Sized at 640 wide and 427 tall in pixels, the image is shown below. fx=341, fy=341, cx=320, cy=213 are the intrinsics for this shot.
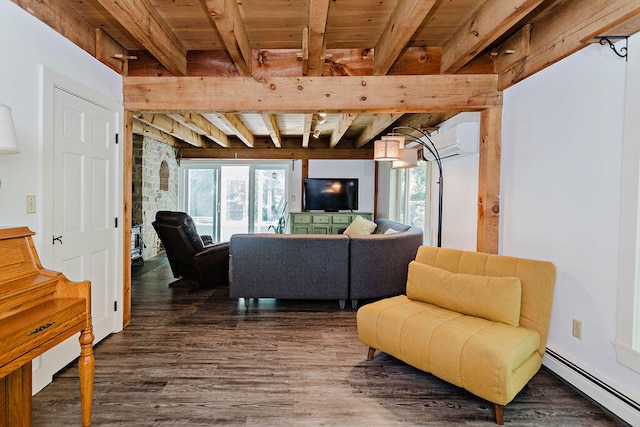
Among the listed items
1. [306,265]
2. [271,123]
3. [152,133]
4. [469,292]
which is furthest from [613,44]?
[152,133]

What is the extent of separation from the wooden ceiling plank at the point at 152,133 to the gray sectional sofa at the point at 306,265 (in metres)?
3.21

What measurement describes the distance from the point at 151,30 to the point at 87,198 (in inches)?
52.2

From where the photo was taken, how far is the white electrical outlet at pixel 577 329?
2.16 metres

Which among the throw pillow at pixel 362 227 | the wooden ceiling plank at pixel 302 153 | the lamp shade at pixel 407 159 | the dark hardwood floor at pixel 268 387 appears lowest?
the dark hardwood floor at pixel 268 387

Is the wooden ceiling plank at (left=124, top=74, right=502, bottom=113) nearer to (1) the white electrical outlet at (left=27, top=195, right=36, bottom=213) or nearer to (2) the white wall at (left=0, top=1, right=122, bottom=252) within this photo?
(2) the white wall at (left=0, top=1, right=122, bottom=252)

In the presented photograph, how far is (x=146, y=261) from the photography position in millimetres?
6102

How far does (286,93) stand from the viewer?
3.02m

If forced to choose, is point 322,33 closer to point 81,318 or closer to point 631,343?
point 81,318

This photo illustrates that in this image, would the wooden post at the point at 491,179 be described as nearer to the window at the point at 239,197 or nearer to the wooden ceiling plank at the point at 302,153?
the wooden ceiling plank at the point at 302,153

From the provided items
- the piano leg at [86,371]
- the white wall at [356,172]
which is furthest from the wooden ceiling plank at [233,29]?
the white wall at [356,172]

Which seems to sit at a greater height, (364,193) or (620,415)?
(364,193)

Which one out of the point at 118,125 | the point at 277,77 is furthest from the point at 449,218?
the point at 118,125

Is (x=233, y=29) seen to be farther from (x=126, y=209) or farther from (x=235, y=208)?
(x=235, y=208)

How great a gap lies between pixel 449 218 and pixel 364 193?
149 inches
